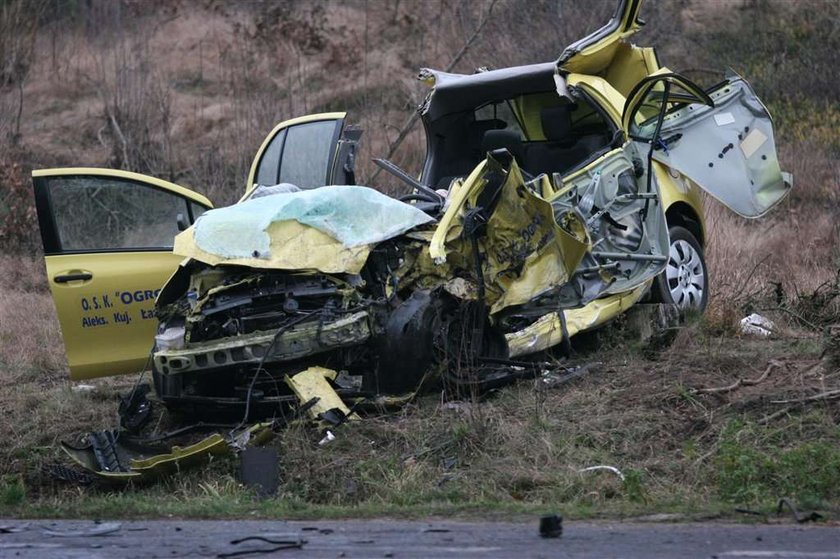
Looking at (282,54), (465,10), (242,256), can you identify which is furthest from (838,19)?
(242,256)

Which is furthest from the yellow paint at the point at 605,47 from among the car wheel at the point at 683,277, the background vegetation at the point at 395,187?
Answer: the background vegetation at the point at 395,187

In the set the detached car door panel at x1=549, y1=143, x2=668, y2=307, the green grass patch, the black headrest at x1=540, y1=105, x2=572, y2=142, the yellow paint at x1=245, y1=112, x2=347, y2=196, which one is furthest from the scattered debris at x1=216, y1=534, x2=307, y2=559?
the black headrest at x1=540, y1=105, x2=572, y2=142

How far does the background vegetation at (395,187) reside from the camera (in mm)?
6449

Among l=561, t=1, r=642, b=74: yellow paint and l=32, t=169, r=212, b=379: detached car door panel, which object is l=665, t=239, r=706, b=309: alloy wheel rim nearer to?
l=561, t=1, r=642, b=74: yellow paint

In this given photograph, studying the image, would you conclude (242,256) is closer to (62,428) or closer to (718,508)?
(62,428)

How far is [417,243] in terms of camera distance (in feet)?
26.3

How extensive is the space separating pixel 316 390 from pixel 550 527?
2551mm

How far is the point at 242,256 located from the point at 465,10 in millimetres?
16574

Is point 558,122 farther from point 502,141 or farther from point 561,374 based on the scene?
point 561,374

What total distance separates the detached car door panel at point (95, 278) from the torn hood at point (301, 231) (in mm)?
641

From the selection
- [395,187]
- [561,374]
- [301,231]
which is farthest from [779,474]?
[395,187]

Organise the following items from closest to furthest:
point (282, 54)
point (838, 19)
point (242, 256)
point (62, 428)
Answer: point (242, 256), point (62, 428), point (838, 19), point (282, 54)

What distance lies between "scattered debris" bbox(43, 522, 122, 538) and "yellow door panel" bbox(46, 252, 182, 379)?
256cm

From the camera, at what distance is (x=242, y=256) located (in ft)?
24.3
